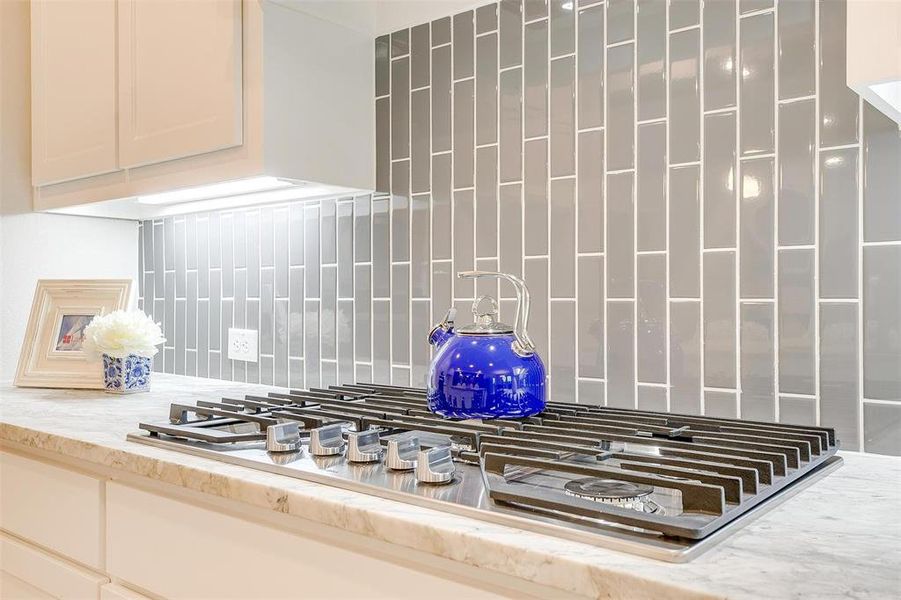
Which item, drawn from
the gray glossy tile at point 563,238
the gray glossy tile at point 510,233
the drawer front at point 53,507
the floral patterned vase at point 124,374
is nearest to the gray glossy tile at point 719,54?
the gray glossy tile at point 563,238

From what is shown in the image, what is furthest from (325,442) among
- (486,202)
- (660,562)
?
(486,202)

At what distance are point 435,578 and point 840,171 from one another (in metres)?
0.90

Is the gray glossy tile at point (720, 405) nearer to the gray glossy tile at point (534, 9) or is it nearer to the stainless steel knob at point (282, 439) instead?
the stainless steel knob at point (282, 439)

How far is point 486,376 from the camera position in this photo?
1173 mm

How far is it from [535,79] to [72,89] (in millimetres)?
1249

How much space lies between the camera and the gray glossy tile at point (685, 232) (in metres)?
1.33

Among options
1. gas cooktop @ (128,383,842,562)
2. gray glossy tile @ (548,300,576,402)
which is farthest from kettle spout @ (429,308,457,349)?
gray glossy tile @ (548,300,576,402)

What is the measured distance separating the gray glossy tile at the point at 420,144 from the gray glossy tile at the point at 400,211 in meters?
0.02

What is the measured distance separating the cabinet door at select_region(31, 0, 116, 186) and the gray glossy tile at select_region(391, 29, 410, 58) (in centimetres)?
69

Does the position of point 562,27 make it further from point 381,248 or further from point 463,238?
point 381,248

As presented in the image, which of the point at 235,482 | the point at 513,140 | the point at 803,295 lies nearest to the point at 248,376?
the point at 513,140

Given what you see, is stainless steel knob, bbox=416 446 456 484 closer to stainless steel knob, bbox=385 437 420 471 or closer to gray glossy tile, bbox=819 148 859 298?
stainless steel knob, bbox=385 437 420 471

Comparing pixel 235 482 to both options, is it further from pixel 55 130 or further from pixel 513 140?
pixel 55 130

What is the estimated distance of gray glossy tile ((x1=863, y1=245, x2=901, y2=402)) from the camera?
3.76 ft
